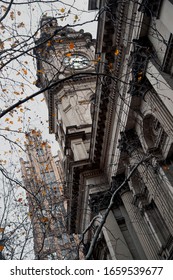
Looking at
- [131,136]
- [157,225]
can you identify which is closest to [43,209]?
[157,225]

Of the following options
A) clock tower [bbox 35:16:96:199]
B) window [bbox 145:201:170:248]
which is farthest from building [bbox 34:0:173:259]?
clock tower [bbox 35:16:96:199]

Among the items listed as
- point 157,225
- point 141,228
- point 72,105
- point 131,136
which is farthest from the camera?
point 72,105

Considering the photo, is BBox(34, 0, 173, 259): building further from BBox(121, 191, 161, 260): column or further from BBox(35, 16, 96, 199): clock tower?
BBox(35, 16, 96, 199): clock tower

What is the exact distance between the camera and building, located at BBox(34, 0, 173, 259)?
14141mm

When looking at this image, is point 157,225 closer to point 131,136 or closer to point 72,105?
point 131,136

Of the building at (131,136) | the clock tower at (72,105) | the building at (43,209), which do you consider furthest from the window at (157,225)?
the clock tower at (72,105)

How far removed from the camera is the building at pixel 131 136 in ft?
46.4

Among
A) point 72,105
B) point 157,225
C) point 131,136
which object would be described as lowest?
point 157,225

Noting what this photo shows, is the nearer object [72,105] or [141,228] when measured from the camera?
[141,228]

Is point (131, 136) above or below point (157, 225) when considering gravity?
above

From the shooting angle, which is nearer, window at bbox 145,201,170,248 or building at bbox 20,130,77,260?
building at bbox 20,130,77,260

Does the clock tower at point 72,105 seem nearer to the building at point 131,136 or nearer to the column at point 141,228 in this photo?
the building at point 131,136

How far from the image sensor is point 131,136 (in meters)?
19.1
